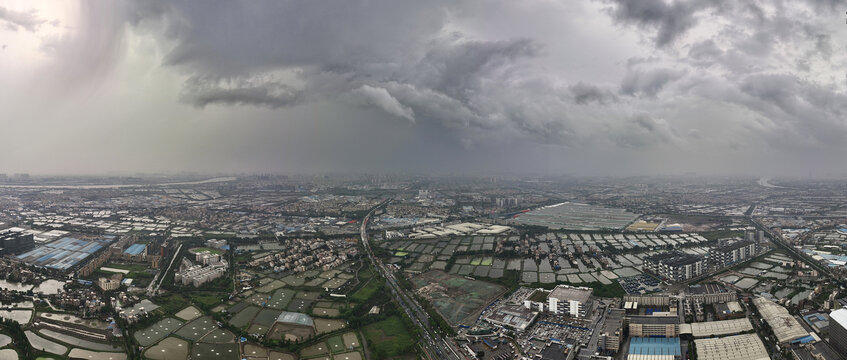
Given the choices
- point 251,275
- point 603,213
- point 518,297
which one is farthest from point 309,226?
point 603,213

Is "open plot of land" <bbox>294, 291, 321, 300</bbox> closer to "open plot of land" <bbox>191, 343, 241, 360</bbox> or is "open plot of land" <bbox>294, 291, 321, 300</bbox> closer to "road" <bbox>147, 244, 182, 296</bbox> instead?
"open plot of land" <bbox>191, 343, 241, 360</bbox>

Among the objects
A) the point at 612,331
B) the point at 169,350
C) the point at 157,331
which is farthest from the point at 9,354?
the point at 612,331

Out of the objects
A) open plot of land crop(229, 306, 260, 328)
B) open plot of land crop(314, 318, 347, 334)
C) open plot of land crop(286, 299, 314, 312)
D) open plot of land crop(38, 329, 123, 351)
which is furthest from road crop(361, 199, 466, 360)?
open plot of land crop(38, 329, 123, 351)

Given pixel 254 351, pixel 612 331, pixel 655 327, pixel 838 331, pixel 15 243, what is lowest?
pixel 254 351

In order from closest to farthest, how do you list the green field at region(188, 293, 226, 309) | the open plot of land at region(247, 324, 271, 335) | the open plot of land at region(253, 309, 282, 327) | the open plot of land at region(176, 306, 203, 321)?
the open plot of land at region(247, 324, 271, 335) → the open plot of land at region(253, 309, 282, 327) → the open plot of land at region(176, 306, 203, 321) → the green field at region(188, 293, 226, 309)

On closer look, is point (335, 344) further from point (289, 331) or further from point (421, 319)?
point (421, 319)

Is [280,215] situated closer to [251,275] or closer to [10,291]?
[251,275]
